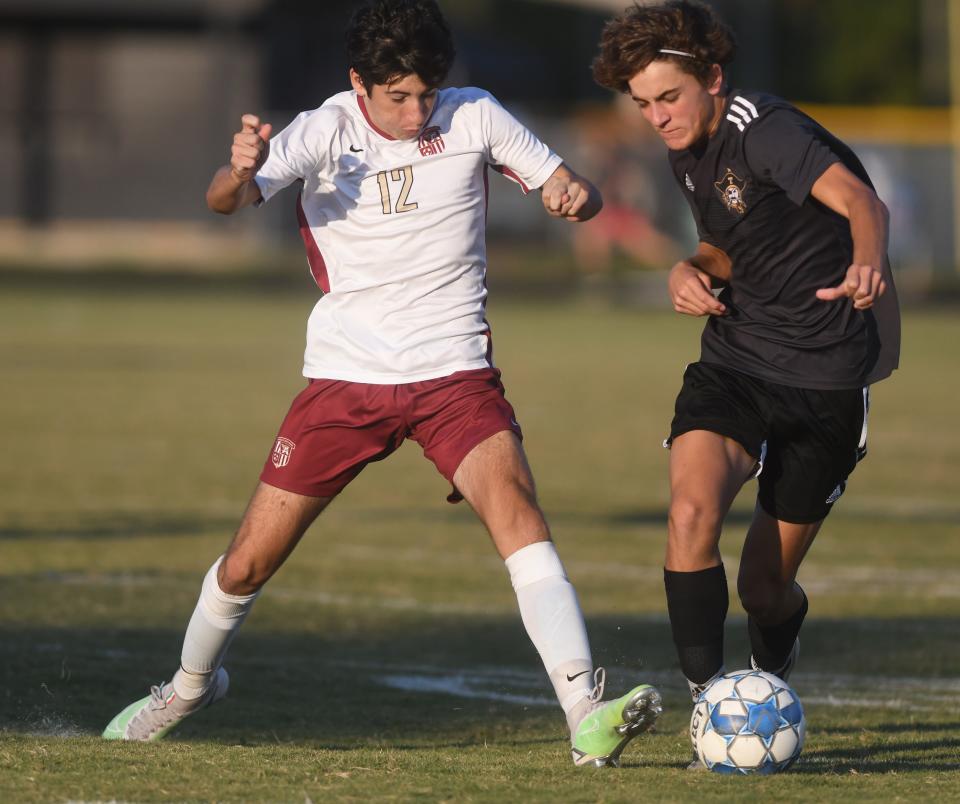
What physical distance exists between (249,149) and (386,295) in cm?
63

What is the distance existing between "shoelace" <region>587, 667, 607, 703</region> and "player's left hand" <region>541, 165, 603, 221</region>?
1.39m

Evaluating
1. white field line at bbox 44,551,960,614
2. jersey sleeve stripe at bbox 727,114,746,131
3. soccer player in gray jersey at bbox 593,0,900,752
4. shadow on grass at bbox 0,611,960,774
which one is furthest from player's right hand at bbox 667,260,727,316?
white field line at bbox 44,551,960,614

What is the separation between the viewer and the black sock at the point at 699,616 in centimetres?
529

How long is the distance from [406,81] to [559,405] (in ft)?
40.6

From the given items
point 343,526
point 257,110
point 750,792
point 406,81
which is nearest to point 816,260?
point 406,81

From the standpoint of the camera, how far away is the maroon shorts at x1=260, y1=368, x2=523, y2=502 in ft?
17.6

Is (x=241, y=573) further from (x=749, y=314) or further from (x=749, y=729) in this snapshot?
(x=749, y=314)

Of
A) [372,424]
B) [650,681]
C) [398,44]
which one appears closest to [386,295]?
[372,424]

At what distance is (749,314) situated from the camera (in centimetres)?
566

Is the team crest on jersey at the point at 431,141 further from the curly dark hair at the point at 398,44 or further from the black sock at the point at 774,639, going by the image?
the black sock at the point at 774,639

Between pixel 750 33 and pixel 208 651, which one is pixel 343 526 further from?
pixel 750 33

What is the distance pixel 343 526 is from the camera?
10875 mm

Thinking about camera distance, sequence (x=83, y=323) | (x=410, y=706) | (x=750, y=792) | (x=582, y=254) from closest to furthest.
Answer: (x=750, y=792) → (x=410, y=706) → (x=83, y=323) → (x=582, y=254)

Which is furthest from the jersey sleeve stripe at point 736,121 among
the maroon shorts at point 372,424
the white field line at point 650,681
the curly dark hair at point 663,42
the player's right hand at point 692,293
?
the white field line at point 650,681
